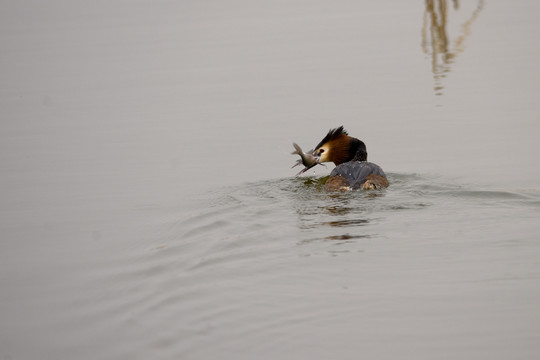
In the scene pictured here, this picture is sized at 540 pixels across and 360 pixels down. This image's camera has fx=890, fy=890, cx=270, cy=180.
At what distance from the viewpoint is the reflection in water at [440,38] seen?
630 inches

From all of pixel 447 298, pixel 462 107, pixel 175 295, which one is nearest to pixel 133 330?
pixel 175 295

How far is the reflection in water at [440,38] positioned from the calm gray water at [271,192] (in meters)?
0.07

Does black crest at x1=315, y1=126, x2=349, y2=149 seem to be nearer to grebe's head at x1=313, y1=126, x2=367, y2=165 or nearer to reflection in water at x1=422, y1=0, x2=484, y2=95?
grebe's head at x1=313, y1=126, x2=367, y2=165

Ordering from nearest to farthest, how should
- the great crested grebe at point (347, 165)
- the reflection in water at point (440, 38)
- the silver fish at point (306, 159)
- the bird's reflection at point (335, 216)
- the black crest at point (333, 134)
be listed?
the bird's reflection at point (335, 216) < the great crested grebe at point (347, 165) < the silver fish at point (306, 159) < the black crest at point (333, 134) < the reflection in water at point (440, 38)

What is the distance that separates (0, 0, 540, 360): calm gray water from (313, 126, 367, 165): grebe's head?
503 mm

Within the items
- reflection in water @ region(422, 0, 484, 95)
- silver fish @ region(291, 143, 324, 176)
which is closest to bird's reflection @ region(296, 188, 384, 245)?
silver fish @ region(291, 143, 324, 176)

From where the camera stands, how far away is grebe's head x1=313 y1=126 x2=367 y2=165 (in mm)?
11344

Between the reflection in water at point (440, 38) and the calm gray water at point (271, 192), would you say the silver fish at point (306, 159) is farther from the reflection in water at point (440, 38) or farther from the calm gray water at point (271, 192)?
the reflection in water at point (440, 38)

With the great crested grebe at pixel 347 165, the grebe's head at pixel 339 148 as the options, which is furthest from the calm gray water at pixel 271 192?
the grebe's head at pixel 339 148

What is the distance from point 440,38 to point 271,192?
8957 mm

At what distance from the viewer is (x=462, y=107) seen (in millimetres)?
13727

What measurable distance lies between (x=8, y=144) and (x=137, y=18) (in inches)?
439

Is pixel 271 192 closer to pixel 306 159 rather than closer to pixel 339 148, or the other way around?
pixel 306 159

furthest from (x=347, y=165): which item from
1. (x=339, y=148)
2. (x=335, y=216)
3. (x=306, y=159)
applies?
(x=335, y=216)
